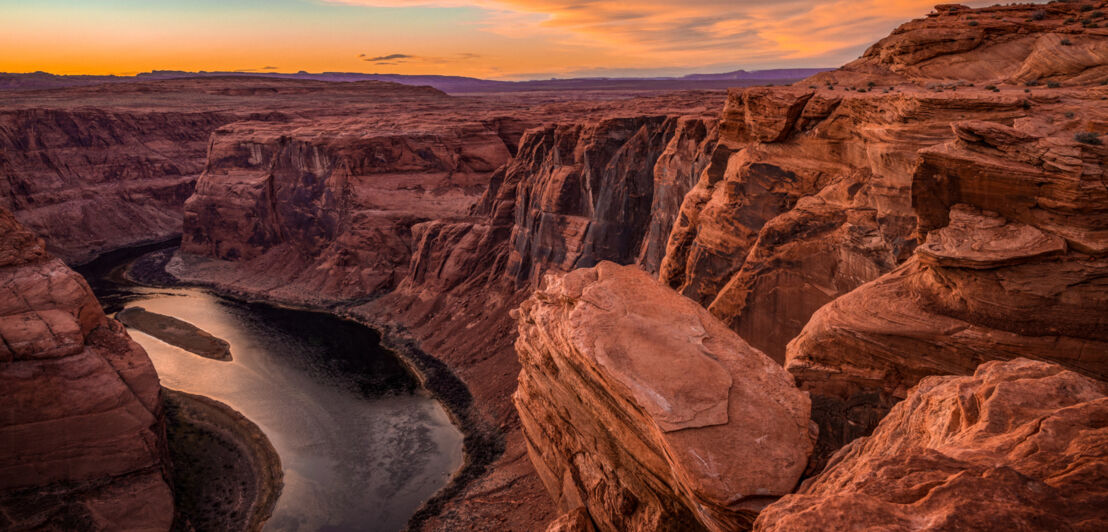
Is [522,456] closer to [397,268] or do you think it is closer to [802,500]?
[802,500]

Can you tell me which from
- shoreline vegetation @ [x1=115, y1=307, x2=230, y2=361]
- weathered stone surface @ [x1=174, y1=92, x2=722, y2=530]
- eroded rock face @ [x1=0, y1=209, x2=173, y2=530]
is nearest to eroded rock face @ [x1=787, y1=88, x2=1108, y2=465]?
weathered stone surface @ [x1=174, y1=92, x2=722, y2=530]

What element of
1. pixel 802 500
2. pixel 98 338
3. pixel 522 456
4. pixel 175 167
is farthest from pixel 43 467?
pixel 175 167

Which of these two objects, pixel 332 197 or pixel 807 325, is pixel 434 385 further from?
pixel 332 197

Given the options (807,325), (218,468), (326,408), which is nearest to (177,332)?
(326,408)

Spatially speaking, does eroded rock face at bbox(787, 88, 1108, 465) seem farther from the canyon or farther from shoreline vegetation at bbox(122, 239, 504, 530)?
shoreline vegetation at bbox(122, 239, 504, 530)

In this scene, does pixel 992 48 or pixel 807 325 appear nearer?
pixel 807 325
